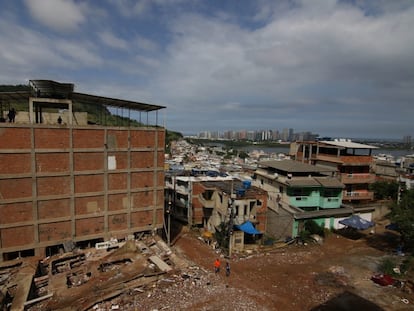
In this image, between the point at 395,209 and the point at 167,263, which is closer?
the point at 167,263

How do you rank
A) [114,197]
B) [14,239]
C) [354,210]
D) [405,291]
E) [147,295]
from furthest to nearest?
[354,210] < [114,197] < [14,239] < [405,291] < [147,295]

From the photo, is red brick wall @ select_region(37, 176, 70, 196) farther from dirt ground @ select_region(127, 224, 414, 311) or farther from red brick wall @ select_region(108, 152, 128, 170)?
dirt ground @ select_region(127, 224, 414, 311)

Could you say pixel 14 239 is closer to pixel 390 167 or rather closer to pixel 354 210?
pixel 354 210

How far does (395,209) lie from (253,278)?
38.2 ft

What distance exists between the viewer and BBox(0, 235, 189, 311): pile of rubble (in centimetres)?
1111

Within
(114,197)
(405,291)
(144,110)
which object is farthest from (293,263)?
(144,110)

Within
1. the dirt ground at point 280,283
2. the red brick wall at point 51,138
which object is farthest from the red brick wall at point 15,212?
the dirt ground at point 280,283

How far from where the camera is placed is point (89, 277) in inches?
539

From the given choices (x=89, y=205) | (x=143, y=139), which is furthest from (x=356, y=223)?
(x=89, y=205)

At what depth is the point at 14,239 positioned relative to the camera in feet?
47.6

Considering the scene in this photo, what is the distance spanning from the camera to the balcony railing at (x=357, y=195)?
91.8 ft

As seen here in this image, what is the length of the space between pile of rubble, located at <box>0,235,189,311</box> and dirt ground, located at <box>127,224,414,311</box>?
752 millimetres

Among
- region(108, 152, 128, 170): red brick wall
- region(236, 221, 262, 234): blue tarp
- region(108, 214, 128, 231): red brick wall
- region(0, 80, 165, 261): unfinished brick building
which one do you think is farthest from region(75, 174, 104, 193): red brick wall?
region(236, 221, 262, 234): blue tarp

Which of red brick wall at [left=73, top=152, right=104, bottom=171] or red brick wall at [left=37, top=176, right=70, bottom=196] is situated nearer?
red brick wall at [left=37, top=176, right=70, bottom=196]
